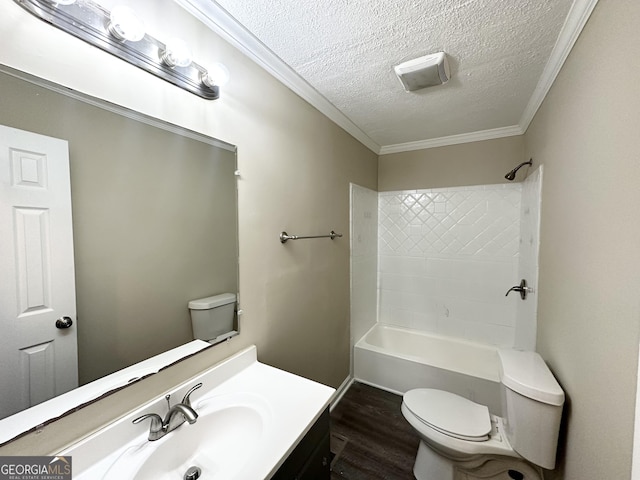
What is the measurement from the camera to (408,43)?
122 centimetres

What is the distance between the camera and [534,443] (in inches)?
45.0

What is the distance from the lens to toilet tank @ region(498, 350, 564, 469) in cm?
109

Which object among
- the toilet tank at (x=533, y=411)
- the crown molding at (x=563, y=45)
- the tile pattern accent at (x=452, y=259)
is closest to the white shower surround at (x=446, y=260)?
the tile pattern accent at (x=452, y=259)

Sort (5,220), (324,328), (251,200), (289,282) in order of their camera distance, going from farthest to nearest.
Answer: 1. (324,328)
2. (289,282)
3. (251,200)
4. (5,220)

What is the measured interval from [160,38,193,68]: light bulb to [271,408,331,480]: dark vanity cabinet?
1.38m

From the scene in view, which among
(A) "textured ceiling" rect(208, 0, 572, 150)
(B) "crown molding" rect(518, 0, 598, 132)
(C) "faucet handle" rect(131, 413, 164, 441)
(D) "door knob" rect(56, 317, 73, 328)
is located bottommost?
(C) "faucet handle" rect(131, 413, 164, 441)

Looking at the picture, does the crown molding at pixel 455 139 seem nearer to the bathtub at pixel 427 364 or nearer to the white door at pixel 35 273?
the bathtub at pixel 427 364

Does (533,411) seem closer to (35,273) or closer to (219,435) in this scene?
(219,435)

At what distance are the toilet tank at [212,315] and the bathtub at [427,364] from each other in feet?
5.31

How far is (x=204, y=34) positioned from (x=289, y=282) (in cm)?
127

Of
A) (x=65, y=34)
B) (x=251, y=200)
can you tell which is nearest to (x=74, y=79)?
(x=65, y=34)

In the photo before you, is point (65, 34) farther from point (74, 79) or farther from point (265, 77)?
point (265, 77)

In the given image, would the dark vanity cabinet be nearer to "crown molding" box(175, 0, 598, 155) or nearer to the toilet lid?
the toilet lid

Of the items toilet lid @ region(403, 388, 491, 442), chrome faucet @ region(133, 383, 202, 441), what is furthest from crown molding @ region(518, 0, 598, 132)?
chrome faucet @ region(133, 383, 202, 441)
